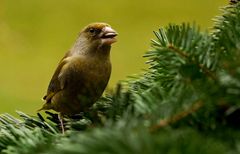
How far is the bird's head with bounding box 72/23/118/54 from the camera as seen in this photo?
0.97 m

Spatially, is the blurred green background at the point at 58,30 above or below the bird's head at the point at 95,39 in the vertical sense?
below

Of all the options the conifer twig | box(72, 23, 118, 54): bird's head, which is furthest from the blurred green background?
the conifer twig

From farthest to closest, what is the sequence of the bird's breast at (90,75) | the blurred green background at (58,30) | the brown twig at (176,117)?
the blurred green background at (58,30) < the bird's breast at (90,75) < the brown twig at (176,117)

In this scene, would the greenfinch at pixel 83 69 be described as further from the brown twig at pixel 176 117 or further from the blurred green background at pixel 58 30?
the blurred green background at pixel 58 30

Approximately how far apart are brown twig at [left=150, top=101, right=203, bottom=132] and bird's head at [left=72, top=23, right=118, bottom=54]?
609 mm

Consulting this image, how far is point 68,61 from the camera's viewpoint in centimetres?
96

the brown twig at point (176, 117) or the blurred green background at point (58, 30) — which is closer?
the brown twig at point (176, 117)

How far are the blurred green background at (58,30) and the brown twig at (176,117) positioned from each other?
2.33 meters

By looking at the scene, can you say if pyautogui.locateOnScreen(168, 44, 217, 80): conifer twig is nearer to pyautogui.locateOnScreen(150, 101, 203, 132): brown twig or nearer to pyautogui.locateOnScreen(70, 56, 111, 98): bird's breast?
pyautogui.locateOnScreen(150, 101, 203, 132): brown twig

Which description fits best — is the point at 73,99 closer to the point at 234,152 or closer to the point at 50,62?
the point at 234,152

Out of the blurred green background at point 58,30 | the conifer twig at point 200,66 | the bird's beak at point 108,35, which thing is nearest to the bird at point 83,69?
the bird's beak at point 108,35

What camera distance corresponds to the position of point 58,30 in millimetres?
3521

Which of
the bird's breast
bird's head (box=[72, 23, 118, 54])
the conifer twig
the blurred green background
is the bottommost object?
the blurred green background

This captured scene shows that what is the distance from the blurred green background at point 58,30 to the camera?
2.90 m
